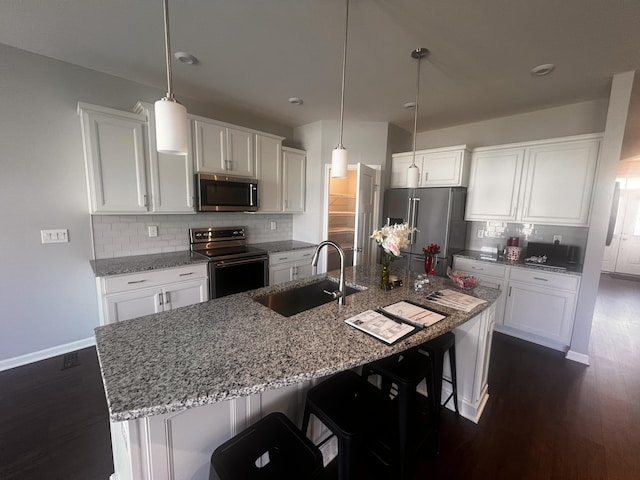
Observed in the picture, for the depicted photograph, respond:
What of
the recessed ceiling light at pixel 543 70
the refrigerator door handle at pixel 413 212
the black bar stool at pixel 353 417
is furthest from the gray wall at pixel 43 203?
the recessed ceiling light at pixel 543 70

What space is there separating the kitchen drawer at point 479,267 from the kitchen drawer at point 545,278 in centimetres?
11

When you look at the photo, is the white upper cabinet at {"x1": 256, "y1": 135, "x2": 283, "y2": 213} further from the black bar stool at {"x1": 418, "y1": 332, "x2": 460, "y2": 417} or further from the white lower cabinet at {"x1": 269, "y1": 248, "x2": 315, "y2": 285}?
the black bar stool at {"x1": 418, "y1": 332, "x2": 460, "y2": 417}

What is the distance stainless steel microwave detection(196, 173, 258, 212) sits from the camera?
2.82 m

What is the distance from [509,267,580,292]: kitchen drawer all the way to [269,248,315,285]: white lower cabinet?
242 cm

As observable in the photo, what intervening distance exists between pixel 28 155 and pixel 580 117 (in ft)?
17.9

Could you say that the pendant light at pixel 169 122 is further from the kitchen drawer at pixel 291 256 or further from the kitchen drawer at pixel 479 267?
the kitchen drawer at pixel 479 267

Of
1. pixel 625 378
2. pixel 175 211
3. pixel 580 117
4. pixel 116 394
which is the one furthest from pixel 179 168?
pixel 625 378

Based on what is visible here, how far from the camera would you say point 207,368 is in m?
0.88

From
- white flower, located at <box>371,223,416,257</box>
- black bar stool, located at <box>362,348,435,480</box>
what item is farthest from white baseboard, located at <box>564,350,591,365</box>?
white flower, located at <box>371,223,416,257</box>

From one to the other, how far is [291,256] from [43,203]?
2417mm

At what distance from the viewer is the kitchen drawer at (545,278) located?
101 inches

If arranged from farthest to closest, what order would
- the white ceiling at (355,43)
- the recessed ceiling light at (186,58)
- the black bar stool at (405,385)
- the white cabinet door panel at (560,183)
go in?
the white cabinet door panel at (560,183)
the recessed ceiling light at (186,58)
the white ceiling at (355,43)
the black bar stool at (405,385)

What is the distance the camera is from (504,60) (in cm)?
208

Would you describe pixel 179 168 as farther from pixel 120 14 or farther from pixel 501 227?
pixel 501 227
